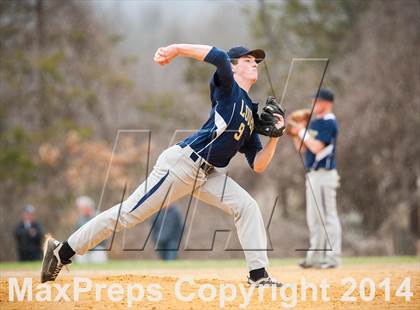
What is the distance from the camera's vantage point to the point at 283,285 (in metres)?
6.95

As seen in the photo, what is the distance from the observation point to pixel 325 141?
10.6 meters

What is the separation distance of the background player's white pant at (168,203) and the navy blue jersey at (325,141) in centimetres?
392

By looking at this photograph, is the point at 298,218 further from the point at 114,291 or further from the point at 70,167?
the point at 114,291

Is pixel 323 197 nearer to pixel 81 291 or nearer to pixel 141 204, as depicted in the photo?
pixel 141 204

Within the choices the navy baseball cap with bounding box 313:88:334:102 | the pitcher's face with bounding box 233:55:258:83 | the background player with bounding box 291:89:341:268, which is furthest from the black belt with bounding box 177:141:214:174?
the navy baseball cap with bounding box 313:88:334:102

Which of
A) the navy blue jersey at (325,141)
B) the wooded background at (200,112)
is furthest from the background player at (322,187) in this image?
the wooded background at (200,112)

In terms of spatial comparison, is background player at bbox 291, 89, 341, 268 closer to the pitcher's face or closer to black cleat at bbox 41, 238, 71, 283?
the pitcher's face

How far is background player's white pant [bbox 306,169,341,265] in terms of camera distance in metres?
10.6

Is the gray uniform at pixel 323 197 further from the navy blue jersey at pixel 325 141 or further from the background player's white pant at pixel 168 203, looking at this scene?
the background player's white pant at pixel 168 203

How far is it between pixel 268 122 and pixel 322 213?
4.07m

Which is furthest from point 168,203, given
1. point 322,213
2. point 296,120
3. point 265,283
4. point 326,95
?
point 326,95

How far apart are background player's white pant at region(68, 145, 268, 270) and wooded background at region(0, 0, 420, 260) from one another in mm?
14696

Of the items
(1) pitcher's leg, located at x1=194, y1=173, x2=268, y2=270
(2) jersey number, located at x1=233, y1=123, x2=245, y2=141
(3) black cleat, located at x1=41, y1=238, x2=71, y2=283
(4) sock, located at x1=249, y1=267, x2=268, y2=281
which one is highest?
(2) jersey number, located at x1=233, y1=123, x2=245, y2=141

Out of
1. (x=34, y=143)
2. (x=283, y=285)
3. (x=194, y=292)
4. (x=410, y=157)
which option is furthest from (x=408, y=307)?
(x=34, y=143)
